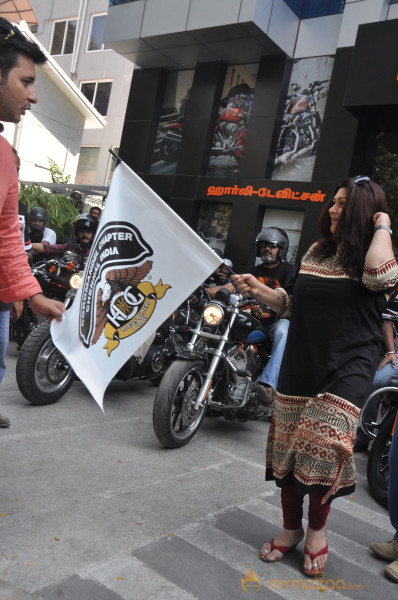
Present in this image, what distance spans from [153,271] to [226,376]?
2.26m

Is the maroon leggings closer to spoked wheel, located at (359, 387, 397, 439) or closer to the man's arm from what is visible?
spoked wheel, located at (359, 387, 397, 439)

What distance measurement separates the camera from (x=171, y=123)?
15.3m

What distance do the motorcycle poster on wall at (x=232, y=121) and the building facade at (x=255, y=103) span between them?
3cm

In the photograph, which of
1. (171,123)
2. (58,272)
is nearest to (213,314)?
(58,272)

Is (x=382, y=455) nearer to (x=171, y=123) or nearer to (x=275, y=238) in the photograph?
(x=275, y=238)

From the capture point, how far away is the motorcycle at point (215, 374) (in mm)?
4066

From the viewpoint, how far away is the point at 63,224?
38.2ft

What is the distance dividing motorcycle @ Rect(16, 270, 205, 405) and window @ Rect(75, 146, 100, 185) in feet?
72.7

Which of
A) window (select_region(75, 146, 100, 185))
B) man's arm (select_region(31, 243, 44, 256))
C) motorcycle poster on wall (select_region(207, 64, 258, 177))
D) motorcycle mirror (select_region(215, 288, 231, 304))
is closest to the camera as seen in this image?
motorcycle mirror (select_region(215, 288, 231, 304))

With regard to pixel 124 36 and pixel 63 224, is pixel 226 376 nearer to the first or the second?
pixel 63 224

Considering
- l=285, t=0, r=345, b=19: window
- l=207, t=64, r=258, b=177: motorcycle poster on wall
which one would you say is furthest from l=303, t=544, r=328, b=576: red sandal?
l=285, t=0, r=345, b=19: window

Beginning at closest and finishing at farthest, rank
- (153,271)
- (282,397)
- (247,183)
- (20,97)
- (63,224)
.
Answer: (20,97) < (153,271) < (282,397) < (63,224) < (247,183)

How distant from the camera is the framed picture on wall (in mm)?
13812

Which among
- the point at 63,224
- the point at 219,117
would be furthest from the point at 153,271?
the point at 219,117
